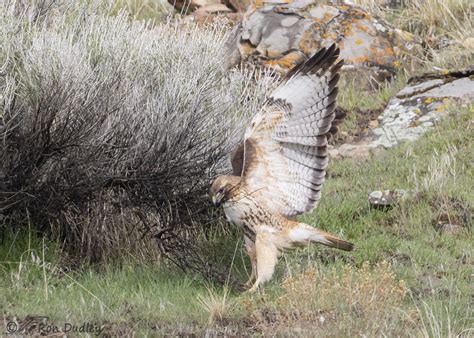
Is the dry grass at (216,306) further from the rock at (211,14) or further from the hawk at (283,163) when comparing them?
the rock at (211,14)

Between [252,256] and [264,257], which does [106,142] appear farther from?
[264,257]

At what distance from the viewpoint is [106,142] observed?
709 centimetres

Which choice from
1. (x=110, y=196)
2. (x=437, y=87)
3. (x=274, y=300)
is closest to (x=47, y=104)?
(x=110, y=196)

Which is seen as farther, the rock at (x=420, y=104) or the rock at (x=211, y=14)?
the rock at (x=211, y=14)

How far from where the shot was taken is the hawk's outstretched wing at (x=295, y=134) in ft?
21.2

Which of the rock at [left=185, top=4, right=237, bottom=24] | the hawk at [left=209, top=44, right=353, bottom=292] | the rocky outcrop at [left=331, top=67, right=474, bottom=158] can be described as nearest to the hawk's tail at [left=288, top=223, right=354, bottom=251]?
the hawk at [left=209, top=44, right=353, bottom=292]

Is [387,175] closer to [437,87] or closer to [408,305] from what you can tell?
[437,87]

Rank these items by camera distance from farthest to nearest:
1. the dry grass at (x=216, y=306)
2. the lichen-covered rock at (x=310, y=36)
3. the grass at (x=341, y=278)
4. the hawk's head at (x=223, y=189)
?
the lichen-covered rock at (x=310, y=36), the hawk's head at (x=223, y=189), the dry grass at (x=216, y=306), the grass at (x=341, y=278)

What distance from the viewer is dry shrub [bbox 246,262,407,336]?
539 centimetres

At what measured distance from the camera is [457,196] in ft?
26.2

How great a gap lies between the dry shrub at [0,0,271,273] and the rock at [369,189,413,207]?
1.29 m

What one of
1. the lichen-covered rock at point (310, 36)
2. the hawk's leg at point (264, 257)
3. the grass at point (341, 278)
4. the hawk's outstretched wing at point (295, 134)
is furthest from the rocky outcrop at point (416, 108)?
the hawk's leg at point (264, 257)

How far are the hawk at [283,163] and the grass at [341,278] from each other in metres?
0.27
